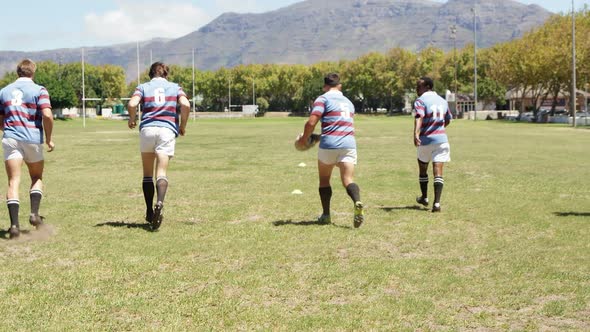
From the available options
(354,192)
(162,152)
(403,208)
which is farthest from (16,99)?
(403,208)

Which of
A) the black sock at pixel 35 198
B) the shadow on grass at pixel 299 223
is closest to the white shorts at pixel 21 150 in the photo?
the black sock at pixel 35 198

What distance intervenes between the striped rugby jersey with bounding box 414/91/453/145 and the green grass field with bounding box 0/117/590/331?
110 cm

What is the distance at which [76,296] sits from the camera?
5.55 meters

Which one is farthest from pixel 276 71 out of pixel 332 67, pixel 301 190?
pixel 301 190

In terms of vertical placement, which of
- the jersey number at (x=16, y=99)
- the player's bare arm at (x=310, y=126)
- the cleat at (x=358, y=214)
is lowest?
the cleat at (x=358, y=214)

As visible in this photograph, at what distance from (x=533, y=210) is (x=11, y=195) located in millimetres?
7176

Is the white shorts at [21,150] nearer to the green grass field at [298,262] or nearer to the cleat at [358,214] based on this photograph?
the green grass field at [298,262]

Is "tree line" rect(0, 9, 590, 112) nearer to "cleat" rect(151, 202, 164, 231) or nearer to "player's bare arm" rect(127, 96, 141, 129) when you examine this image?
"player's bare arm" rect(127, 96, 141, 129)

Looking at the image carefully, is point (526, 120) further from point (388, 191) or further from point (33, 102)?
point (33, 102)

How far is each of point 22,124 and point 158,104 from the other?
1.61 metres

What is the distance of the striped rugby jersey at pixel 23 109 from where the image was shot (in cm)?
826

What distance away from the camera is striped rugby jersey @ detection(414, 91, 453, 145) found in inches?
412

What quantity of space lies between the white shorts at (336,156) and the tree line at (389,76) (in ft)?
178

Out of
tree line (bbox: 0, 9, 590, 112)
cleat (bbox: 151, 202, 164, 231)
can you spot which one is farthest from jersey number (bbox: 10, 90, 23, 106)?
tree line (bbox: 0, 9, 590, 112)
